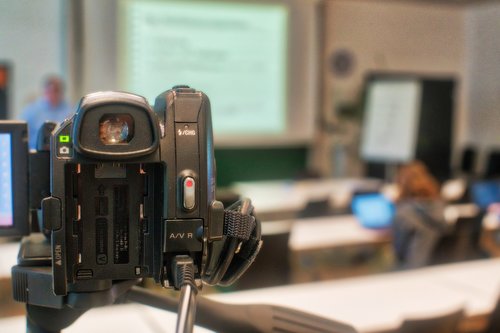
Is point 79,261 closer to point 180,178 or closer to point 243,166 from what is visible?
point 180,178

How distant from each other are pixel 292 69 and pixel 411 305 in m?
5.40

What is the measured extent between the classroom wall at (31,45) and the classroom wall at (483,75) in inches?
232

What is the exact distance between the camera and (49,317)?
1317 millimetres

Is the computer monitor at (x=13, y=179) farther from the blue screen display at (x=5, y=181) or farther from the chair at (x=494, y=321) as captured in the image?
the chair at (x=494, y=321)

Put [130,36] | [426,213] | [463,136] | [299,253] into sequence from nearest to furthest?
[299,253] → [426,213] → [130,36] → [463,136]

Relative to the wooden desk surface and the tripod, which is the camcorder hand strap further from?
the wooden desk surface

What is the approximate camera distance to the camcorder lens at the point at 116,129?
1.10 m

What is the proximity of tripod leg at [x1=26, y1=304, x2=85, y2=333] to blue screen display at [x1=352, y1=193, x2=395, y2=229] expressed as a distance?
304 cm

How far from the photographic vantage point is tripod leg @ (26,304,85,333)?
131 centimetres

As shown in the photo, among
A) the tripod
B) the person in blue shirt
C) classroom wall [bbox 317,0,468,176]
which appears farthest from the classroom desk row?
classroom wall [bbox 317,0,468,176]

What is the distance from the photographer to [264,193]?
18.4ft

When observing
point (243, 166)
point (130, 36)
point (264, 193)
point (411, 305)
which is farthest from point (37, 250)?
point (243, 166)

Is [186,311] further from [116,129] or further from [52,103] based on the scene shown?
[52,103]

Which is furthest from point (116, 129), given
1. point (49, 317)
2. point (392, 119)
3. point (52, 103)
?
point (392, 119)
